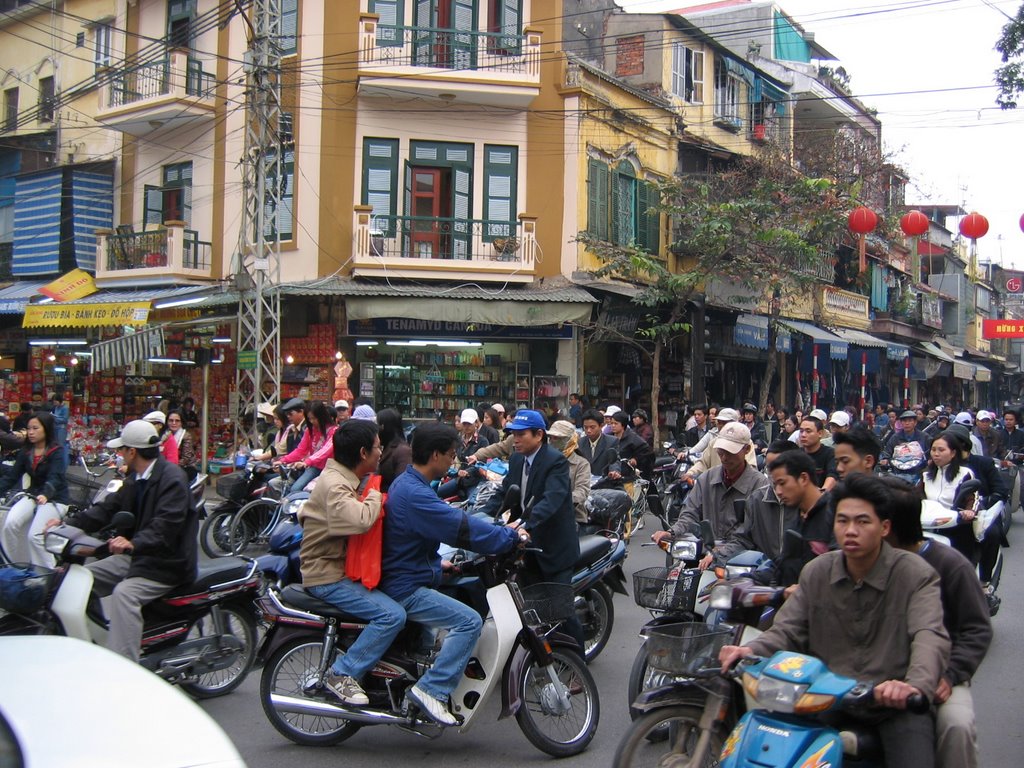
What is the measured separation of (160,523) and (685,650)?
316 centimetres

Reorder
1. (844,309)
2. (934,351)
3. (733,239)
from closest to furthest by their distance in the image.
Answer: (733,239)
(844,309)
(934,351)

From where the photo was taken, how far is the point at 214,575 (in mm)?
6004

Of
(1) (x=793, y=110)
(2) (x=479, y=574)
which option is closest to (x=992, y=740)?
(2) (x=479, y=574)

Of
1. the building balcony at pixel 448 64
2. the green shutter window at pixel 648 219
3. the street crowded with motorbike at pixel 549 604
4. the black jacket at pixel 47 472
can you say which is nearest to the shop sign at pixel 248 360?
the building balcony at pixel 448 64

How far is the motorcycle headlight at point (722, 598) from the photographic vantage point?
4.11 metres

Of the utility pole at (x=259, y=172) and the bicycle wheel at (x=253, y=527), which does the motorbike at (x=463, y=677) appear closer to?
the bicycle wheel at (x=253, y=527)

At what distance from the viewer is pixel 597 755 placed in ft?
17.5

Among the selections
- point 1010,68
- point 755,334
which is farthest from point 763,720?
point 755,334

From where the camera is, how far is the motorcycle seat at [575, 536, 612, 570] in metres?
6.69

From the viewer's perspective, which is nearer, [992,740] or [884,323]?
[992,740]

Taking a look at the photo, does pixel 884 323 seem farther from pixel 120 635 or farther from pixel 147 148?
pixel 120 635

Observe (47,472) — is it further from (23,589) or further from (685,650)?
(685,650)

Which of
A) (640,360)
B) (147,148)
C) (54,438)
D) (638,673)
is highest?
(147,148)

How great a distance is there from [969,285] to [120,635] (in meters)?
49.6
